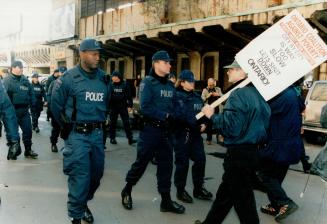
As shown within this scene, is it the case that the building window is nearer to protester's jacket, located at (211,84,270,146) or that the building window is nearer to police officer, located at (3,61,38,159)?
police officer, located at (3,61,38,159)

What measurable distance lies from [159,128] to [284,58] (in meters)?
1.88

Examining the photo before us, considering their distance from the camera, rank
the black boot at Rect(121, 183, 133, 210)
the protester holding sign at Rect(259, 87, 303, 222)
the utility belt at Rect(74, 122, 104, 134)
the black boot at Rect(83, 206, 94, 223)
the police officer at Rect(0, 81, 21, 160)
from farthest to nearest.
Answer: the black boot at Rect(121, 183, 133, 210), the protester holding sign at Rect(259, 87, 303, 222), the black boot at Rect(83, 206, 94, 223), the police officer at Rect(0, 81, 21, 160), the utility belt at Rect(74, 122, 104, 134)

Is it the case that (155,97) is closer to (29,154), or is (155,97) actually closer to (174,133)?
(174,133)

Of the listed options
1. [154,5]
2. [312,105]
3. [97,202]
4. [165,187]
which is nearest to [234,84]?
[165,187]

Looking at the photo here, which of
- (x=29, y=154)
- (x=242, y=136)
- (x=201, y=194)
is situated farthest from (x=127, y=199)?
(x=29, y=154)

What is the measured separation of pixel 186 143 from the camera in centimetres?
579

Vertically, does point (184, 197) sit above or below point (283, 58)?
below

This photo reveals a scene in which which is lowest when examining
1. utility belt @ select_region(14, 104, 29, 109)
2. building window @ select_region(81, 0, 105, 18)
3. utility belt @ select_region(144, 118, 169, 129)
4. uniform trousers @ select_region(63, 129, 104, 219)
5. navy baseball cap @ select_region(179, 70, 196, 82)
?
uniform trousers @ select_region(63, 129, 104, 219)

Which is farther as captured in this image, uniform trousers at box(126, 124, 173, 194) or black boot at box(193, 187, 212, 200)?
black boot at box(193, 187, 212, 200)

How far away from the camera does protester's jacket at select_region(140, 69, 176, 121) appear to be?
16.6ft

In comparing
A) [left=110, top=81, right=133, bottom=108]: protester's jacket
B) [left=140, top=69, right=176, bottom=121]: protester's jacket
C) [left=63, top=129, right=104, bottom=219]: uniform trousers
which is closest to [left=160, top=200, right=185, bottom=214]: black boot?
[left=140, top=69, right=176, bottom=121]: protester's jacket

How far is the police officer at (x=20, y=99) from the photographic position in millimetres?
8570

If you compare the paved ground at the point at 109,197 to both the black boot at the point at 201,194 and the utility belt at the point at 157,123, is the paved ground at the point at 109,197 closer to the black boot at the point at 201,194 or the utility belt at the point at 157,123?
the black boot at the point at 201,194

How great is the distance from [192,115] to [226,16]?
28.2 feet
